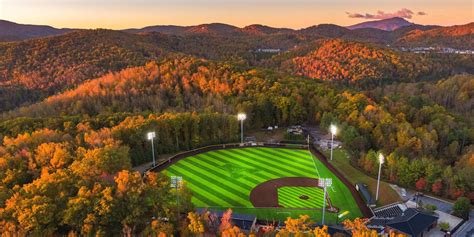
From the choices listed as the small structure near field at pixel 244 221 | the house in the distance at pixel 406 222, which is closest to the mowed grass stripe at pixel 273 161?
the house in the distance at pixel 406 222

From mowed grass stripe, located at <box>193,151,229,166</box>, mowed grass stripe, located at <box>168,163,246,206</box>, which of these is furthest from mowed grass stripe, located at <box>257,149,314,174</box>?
mowed grass stripe, located at <box>168,163,246,206</box>

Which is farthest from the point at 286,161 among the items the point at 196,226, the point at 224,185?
the point at 196,226

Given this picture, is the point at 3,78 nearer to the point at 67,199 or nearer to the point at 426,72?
the point at 67,199

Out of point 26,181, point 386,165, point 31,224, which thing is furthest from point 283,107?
point 31,224

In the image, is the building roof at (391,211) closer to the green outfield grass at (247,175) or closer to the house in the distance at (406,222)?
the house in the distance at (406,222)

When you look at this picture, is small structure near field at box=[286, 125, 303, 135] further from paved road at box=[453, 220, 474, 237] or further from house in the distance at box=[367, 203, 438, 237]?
paved road at box=[453, 220, 474, 237]

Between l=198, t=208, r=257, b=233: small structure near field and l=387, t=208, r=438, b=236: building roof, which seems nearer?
l=387, t=208, r=438, b=236: building roof
